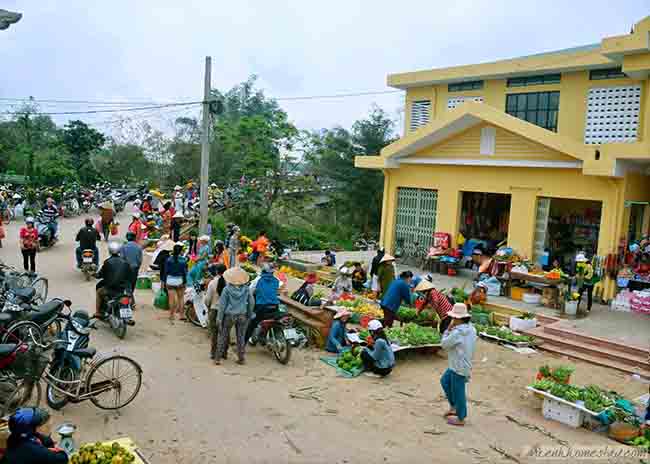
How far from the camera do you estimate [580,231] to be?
1772cm

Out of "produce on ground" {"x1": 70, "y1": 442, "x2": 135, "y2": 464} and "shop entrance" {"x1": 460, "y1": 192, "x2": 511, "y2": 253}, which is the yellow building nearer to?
"shop entrance" {"x1": 460, "y1": 192, "x2": 511, "y2": 253}

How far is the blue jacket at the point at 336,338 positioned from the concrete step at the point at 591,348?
417 centimetres

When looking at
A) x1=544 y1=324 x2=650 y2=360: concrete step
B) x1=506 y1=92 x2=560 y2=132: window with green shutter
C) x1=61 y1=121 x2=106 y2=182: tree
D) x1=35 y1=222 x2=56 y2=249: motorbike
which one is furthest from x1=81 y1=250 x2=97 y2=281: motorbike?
x1=61 y1=121 x2=106 y2=182: tree

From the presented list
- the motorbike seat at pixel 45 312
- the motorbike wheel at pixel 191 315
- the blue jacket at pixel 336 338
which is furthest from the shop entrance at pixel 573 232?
the motorbike seat at pixel 45 312

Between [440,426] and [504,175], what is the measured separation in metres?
10.5

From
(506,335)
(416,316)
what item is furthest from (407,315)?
(506,335)

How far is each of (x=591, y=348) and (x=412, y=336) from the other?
3.68 meters

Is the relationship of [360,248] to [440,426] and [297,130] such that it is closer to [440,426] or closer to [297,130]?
[297,130]

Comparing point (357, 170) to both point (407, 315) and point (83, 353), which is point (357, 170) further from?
point (83, 353)

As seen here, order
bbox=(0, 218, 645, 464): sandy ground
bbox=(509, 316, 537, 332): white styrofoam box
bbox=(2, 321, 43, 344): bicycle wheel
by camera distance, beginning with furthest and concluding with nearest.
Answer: bbox=(509, 316, 537, 332): white styrofoam box → bbox=(2, 321, 43, 344): bicycle wheel → bbox=(0, 218, 645, 464): sandy ground

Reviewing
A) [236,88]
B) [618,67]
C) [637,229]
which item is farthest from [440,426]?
[236,88]

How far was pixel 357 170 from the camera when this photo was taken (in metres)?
29.8

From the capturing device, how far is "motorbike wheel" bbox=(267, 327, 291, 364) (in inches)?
367

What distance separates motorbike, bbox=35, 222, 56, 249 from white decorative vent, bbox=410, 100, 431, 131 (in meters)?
13.3
